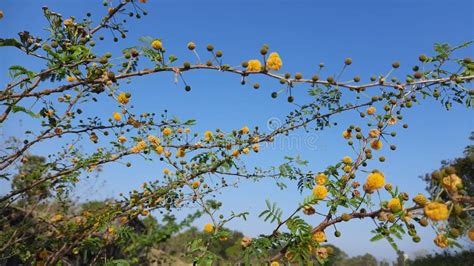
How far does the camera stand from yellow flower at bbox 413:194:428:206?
1.80 m

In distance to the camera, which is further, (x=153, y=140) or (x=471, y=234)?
(x=153, y=140)

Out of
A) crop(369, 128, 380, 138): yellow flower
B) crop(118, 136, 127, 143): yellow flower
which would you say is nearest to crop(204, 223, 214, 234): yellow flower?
crop(369, 128, 380, 138): yellow flower

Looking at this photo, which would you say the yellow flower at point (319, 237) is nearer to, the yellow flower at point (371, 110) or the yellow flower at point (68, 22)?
the yellow flower at point (371, 110)

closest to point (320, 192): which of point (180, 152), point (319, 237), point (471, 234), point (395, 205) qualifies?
point (319, 237)

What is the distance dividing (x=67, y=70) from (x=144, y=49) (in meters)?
0.67

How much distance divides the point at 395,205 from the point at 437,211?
0.24m

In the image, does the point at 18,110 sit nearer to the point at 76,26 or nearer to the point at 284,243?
the point at 76,26

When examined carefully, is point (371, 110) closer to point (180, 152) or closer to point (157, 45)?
point (157, 45)

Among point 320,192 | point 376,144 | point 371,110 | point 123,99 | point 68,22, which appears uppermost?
point 68,22

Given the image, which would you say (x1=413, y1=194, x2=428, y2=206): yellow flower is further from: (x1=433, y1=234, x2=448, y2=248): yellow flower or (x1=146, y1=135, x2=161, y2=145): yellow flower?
(x1=146, y1=135, x2=161, y2=145): yellow flower

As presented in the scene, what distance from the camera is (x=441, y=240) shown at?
1.83 m

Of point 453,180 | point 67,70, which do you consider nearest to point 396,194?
point 453,180

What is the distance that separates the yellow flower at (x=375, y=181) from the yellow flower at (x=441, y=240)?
1.30 ft

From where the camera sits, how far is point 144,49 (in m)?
3.06
